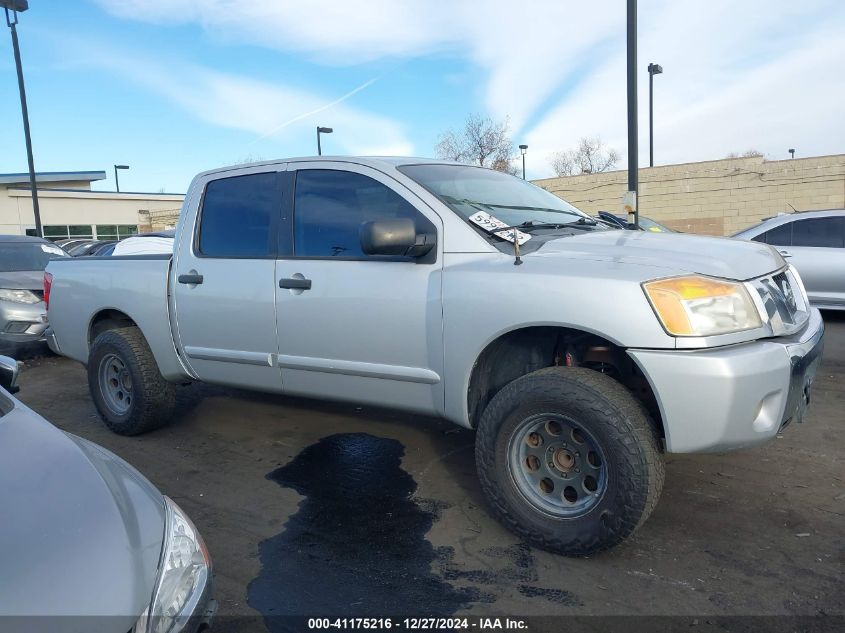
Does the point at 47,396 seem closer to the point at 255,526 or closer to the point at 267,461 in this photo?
the point at 267,461

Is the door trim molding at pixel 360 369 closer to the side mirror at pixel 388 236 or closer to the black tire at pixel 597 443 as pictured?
the black tire at pixel 597 443

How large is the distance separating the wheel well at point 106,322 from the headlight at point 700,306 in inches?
155

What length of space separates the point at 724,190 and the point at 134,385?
20.6 m

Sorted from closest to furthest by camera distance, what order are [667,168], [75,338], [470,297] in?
[470,297] < [75,338] < [667,168]

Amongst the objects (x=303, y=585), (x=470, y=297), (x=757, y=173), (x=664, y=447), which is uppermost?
(x=757, y=173)

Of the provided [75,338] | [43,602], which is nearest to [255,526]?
[43,602]

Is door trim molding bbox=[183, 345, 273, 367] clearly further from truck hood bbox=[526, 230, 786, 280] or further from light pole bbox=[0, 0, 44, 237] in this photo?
light pole bbox=[0, 0, 44, 237]

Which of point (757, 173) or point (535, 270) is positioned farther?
point (757, 173)

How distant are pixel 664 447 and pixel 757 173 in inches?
805

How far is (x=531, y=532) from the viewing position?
9.86 feet

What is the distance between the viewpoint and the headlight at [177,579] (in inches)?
68.6

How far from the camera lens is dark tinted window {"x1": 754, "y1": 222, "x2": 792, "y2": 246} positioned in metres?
9.00

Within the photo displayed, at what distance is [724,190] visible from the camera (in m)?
21.0

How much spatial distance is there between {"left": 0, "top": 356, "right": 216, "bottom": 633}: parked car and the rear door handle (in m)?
2.08
